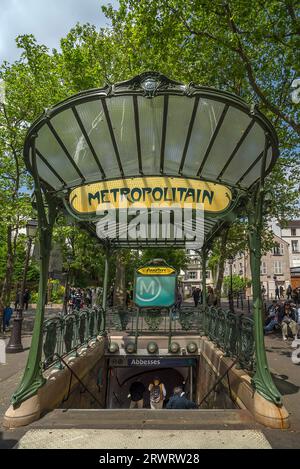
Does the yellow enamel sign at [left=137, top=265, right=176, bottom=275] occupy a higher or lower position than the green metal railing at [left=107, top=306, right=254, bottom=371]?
higher

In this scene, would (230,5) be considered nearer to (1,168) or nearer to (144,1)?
(144,1)

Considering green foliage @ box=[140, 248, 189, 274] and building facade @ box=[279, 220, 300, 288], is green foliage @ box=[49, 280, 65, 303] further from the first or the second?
building facade @ box=[279, 220, 300, 288]

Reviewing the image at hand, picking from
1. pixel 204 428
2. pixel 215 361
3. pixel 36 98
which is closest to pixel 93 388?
pixel 215 361

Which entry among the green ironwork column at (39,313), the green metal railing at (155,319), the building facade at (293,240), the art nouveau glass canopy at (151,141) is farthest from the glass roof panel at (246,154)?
the building facade at (293,240)

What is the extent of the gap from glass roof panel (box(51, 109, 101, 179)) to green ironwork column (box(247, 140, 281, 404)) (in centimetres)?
305

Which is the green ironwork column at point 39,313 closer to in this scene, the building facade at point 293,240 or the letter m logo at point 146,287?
the letter m logo at point 146,287

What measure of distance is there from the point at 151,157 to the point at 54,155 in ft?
5.83

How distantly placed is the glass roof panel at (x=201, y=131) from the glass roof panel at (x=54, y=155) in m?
2.21

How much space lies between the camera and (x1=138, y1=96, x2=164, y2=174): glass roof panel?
482cm

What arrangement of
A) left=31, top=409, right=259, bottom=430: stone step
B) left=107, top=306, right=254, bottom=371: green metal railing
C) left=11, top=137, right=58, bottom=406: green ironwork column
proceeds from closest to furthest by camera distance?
left=31, top=409, right=259, bottom=430: stone step < left=11, top=137, right=58, bottom=406: green ironwork column < left=107, top=306, right=254, bottom=371: green metal railing

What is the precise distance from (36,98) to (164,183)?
470 inches

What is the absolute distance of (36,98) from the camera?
48.6ft

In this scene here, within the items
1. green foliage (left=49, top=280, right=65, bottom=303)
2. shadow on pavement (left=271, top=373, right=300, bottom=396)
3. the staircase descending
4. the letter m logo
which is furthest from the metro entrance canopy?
green foliage (left=49, top=280, right=65, bottom=303)

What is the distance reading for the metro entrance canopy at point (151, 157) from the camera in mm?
4539
